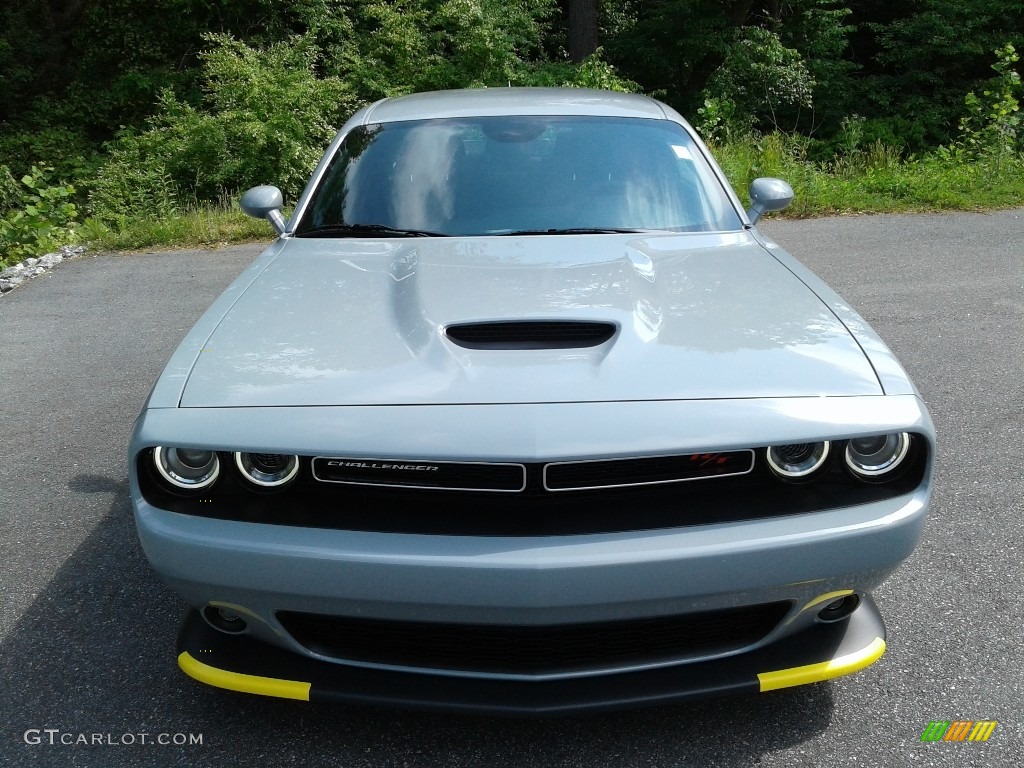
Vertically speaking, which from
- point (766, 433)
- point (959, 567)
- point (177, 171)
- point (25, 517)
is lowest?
point (177, 171)

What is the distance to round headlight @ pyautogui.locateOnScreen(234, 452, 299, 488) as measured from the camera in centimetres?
187

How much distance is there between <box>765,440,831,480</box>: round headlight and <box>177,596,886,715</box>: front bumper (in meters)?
0.41

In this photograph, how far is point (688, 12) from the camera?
15.1 meters

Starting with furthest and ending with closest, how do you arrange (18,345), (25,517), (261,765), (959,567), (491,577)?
(18,345) → (25,517) → (959,567) → (261,765) → (491,577)

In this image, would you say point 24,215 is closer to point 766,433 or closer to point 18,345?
point 18,345

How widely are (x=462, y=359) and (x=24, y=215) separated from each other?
27.4ft

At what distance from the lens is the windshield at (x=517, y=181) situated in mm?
2965

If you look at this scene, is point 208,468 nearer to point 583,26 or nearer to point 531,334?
point 531,334

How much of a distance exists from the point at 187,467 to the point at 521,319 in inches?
33.2

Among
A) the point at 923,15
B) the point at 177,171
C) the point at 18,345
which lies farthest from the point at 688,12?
the point at 18,345

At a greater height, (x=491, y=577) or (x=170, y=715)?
(x=491, y=577)

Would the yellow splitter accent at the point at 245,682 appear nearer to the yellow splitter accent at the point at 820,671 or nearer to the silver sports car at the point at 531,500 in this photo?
the silver sports car at the point at 531,500

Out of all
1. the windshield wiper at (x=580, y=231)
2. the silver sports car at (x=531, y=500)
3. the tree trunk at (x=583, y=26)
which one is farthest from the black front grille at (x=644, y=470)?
the tree trunk at (x=583, y=26)

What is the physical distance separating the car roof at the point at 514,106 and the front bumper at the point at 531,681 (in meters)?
2.20
